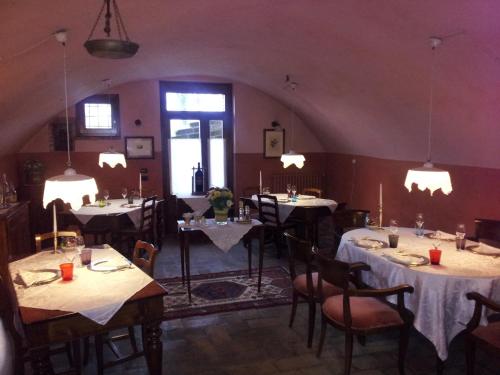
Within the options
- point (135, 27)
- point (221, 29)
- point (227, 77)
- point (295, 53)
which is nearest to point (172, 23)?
point (135, 27)

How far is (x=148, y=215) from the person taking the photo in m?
6.01

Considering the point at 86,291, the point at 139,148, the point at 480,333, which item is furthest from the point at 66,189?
the point at 139,148

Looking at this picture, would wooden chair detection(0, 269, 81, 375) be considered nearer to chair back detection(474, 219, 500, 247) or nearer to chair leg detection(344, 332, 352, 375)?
chair leg detection(344, 332, 352, 375)

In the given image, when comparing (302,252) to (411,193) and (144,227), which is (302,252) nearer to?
(144,227)

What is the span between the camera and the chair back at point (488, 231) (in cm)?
395

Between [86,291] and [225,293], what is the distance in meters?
2.29

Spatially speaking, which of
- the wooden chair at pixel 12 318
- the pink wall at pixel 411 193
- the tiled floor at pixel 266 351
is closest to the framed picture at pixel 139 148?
the pink wall at pixel 411 193

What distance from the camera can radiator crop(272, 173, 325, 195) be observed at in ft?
27.6

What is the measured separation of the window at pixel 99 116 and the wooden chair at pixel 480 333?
21.0 feet

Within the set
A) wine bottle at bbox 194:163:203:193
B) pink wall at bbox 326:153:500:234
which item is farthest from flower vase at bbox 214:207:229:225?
wine bottle at bbox 194:163:203:193

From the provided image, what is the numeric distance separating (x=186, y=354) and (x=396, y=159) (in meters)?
4.47

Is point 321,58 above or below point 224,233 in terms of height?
above

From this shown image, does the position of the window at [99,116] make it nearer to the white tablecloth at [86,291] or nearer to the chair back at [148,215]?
the chair back at [148,215]

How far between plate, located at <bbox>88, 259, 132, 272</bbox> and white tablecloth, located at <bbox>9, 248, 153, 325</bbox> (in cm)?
4
